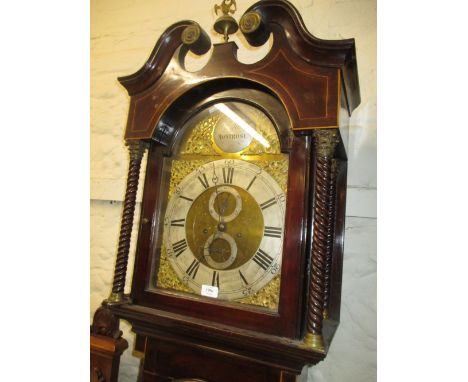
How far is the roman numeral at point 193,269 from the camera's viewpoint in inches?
32.9

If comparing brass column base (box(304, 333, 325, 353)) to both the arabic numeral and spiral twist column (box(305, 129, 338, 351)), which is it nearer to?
spiral twist column (box(305, 129, 338, 351))

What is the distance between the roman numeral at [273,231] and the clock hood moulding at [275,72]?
26 cm

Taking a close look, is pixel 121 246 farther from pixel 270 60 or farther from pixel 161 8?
pixel 161 8

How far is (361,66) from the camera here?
1.13m

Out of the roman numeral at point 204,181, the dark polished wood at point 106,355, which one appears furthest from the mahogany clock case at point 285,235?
the dark polished wood at point 106,355

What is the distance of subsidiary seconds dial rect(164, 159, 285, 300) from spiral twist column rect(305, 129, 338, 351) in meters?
0.09

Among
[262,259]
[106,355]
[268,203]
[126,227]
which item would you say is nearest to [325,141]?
[268,203]

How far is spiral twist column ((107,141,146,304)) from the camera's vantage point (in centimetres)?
89

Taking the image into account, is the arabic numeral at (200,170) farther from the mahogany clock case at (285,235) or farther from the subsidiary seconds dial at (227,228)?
the mahogany clock case at (285,235)

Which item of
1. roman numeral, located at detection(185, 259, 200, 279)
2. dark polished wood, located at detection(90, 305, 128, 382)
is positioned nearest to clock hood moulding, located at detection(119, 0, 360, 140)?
roman numeral, located at detection(185, 259, 200, 279)

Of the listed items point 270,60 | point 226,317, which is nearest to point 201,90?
point 270,60

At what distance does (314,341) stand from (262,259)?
0.72ft

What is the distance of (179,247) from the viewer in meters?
0.87
